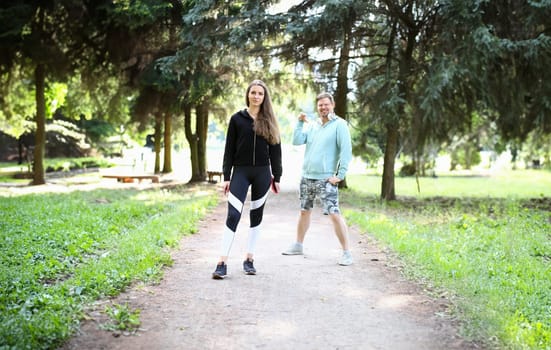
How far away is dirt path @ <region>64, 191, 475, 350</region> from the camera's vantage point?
4145 mm

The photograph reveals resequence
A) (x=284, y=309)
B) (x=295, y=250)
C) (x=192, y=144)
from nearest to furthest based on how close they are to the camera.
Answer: (x=284, y=309)
(x=295, y=250)
(x=192, y=144)

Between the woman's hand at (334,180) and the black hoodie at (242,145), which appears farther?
the woman's hand at (334,180)

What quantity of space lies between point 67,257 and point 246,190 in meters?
2.76

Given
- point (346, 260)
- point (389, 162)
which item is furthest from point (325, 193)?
point (389, 162)

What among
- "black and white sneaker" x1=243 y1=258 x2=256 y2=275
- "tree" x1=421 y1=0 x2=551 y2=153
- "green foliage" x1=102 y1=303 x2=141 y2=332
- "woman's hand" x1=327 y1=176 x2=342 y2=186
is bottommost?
"green foliage" x1=102 y1=303 x2=141 y2=332

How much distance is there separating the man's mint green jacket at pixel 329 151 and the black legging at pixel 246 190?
2.85ft

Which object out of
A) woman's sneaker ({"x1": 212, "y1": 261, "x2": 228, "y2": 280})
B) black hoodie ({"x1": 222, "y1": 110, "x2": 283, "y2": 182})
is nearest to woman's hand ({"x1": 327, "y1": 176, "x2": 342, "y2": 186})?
black hoodie ({"x1": 222, "y1": 110, "x2": 283, "y2": 182})

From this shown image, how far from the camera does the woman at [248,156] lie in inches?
235

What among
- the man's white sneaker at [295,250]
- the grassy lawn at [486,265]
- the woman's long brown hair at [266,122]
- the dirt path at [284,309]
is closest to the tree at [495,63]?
the grassy lawn at [486,265]

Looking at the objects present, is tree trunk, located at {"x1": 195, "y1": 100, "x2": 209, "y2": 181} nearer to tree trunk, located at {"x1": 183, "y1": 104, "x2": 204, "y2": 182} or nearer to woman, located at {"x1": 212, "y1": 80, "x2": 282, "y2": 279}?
tree trunk, located at {"x1": 183, "y1": 104, "x2": 204, "y2": 182}

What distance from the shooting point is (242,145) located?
600 cm

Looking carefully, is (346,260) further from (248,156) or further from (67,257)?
(67,257)

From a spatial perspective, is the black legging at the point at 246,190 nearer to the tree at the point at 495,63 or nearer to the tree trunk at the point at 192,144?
the tree at the point at 495,63

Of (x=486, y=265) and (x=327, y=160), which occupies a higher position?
(x=327, y=160)
